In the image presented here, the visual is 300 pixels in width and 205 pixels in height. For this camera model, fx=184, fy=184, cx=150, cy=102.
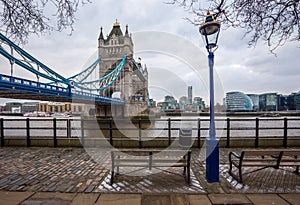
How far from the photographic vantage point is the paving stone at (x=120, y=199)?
10.0ft

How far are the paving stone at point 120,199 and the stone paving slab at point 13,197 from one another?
1.34m

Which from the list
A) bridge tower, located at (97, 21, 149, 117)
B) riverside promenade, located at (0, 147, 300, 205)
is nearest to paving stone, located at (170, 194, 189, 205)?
riverside promenade, located at (0, 147, 300, 205)

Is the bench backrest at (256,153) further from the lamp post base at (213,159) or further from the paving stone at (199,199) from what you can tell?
the paving stone at (199,199)

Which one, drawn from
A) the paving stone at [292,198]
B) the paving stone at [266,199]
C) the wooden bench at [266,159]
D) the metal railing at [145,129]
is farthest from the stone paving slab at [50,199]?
the paving stone at [292,198]

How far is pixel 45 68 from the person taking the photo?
88.7 feet

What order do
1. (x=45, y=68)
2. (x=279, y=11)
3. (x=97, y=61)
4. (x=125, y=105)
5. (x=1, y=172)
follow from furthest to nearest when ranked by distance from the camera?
1. (x=97, y=61)
2. (x=125, y=105)
3. (x=45, y=68)
4. (x=1, y=172)
5. (x=279, y=11)

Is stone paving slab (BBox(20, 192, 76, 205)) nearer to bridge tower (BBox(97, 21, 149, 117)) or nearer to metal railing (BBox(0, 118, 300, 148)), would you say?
metal railing (BBox(0, 118, 300, 148))

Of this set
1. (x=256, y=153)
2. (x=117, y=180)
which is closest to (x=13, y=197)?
(x=117, y=180)

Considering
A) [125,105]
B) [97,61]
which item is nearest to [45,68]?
[125,105]

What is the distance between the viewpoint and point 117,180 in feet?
12.8

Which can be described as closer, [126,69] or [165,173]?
[165,173]

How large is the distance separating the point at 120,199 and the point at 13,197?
1.92m

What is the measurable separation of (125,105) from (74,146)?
3085 centimetres

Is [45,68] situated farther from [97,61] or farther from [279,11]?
[279,11]
